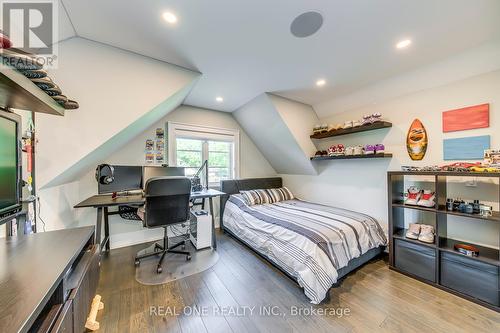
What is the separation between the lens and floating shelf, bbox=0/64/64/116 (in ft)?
2.52

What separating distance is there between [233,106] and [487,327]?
13.0ft

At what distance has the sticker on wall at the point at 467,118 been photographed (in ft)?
6.23

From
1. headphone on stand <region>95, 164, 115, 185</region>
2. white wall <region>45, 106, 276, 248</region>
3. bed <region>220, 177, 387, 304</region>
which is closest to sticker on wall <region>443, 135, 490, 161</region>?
bed <region>220, 177, 387, 304</region>

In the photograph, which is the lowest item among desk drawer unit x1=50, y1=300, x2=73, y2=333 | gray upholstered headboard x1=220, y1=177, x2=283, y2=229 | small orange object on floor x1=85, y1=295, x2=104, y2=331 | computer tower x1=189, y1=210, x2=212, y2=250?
small orange object on floor x1=85, y1=295, x2=104, y2=331

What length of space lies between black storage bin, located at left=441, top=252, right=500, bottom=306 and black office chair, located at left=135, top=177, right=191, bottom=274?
2.95 m

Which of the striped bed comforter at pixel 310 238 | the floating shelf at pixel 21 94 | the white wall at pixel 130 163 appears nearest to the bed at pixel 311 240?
the striped bed comforter at pixel 310 238

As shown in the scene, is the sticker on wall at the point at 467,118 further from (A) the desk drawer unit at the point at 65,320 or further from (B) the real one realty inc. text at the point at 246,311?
(A) the desk drawer unit at the point at 65,320

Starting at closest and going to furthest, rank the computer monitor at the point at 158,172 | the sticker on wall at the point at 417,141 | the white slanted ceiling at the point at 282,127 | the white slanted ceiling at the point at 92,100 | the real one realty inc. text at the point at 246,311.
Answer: the real one realty inc. text at the point at 246,311, the white slanted ceiling at the point at 92,100, the sticker on wall at the point at 417,141, the computer monitor at the point at 158,172, the white slanted ceiling at the point at 282,127

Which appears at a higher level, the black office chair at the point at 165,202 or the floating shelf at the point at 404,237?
the black office chair at the point at 165,202

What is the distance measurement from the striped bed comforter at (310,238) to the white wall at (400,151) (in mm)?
546

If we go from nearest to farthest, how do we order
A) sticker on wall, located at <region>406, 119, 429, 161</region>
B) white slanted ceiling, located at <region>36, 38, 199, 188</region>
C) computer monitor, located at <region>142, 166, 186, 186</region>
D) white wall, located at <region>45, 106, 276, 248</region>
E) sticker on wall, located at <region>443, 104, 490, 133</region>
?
white slanted ceiling, located at <region>36, 38, 199, 188</region> → sticker on wall, located at <region>443, 104, 490, 133</region> → white wall, located at <region>45, 106, 276, 248</region> → sticker on wall, located at <region>406, 119, 429, 161</region> → computer monitor, located at <region>142, 166, 186, 186</region>

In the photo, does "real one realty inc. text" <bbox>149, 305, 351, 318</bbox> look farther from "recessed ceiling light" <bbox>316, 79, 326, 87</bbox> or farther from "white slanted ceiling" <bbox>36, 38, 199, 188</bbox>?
"recessed ceiling light" <bbox>316, 79, 326, 87</bbox>

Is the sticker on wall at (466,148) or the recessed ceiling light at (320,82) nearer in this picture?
the sticker on wall at (466,148)

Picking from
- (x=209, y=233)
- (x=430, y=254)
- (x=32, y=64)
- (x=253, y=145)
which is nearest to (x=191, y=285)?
(x=209, y=233)
